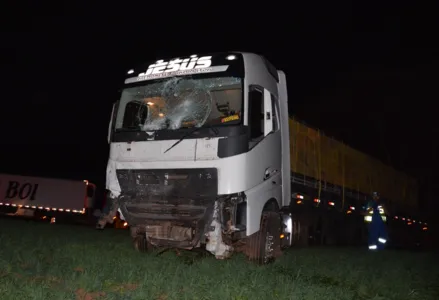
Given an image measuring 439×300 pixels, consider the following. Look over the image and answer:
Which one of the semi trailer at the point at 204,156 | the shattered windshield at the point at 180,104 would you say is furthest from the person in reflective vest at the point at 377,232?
the shattered windshield at the point at 180,104

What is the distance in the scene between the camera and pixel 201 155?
6.57 meters

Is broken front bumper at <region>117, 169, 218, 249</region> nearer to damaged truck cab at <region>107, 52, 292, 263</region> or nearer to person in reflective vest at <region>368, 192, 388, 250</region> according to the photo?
damaged truck cab at <region>107, 52, 292, 263</region>

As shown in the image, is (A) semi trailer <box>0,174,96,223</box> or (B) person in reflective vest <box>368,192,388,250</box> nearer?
(B) person in reflective vest <box>368,192,388,250</box>

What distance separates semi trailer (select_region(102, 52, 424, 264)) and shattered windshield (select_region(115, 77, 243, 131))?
2cm

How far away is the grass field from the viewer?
15.6 ft

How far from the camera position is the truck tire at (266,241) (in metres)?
7.10

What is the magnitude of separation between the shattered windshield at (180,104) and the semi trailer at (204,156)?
0.05 feet

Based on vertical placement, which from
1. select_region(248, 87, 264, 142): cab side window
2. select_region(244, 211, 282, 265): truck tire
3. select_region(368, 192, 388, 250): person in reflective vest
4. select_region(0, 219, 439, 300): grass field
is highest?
select_region(248, 87, 264, 142): cab side window

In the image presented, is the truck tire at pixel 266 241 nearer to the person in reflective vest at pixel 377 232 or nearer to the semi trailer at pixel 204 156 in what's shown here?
the semi trailer at pixel 204 156

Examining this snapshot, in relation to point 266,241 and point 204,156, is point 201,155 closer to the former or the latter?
point 204,156

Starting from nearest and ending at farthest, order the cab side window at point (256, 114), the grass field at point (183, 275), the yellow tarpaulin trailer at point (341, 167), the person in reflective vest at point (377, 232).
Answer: the grass field at point (183, 275), the cab side window at point (256, 114), the yellow tarpaulin trailer at point (341, 167), the person in reflective vest at point (377, 232)

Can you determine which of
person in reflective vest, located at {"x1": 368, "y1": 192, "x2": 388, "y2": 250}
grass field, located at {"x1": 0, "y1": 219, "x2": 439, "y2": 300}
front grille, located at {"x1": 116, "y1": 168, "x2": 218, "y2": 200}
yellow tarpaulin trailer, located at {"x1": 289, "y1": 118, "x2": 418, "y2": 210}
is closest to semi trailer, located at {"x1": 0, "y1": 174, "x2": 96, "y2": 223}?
yellow tarpaulin trailer, located at {"x1": 289, "y1": 118, "x2": 418, "y2": 210}

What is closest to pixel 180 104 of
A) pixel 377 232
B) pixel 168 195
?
pixel 168 195

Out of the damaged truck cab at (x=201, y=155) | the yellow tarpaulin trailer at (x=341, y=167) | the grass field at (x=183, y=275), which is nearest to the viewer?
the grass field at (x=183, y=275)
